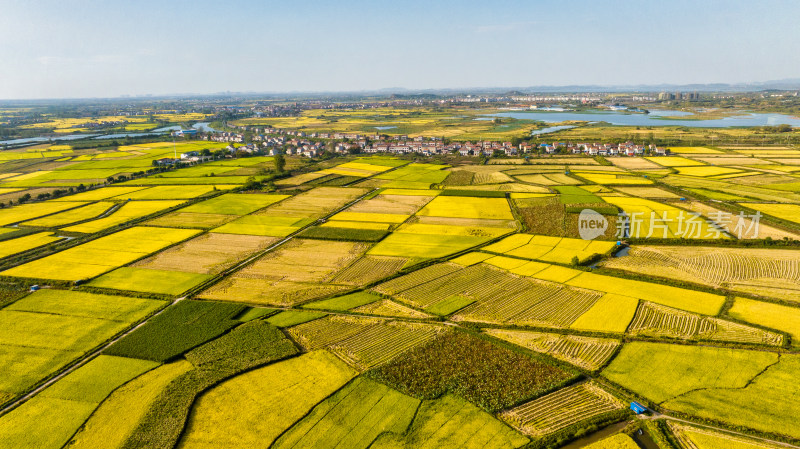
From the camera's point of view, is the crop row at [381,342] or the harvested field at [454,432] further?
the crop row at [381,342]

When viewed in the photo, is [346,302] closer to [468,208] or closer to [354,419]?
[354,419]

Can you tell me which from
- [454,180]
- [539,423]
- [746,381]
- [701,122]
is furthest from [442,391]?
[701,122]

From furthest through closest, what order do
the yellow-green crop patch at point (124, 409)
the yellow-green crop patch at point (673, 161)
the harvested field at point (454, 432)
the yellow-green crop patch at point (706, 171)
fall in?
1. the yellow-green crop patch at point (673, 161)
2. the yellow-green crop patch at point (706, 171)
3. the yellow-green crop patch at point (124, 409)
4. the harvested field at point (454, 432)

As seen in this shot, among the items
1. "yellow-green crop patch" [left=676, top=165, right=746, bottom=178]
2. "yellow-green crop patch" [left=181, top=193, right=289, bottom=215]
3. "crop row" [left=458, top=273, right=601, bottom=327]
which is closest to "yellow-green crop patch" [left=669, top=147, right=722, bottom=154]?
"yellow-green crop patch" [left=676, top=165, right=746, bottom=178]

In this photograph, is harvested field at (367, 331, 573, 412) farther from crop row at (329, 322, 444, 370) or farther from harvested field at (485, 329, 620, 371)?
harvested field at (485, 329, 620, 371)

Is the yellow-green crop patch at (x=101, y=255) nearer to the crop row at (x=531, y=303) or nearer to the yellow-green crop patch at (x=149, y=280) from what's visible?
the yellow-green crop patch at (x=149, y=280)

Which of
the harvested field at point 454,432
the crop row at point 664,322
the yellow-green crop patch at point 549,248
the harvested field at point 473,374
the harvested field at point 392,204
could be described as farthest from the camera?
the harvested field at point 392,204

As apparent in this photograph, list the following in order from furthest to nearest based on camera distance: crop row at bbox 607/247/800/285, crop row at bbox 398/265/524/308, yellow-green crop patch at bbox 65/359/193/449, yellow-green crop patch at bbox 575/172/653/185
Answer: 1. yellow-green crop patch at bbox 575/172/653/185
2. crop row at bbox 607/247/800/285
3. crop row at bbox 398/265/524/308
4. yellow-green crop patch at bbox 65/359/193/449

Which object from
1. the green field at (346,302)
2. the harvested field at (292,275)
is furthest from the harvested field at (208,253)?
the green field at (346,302)
